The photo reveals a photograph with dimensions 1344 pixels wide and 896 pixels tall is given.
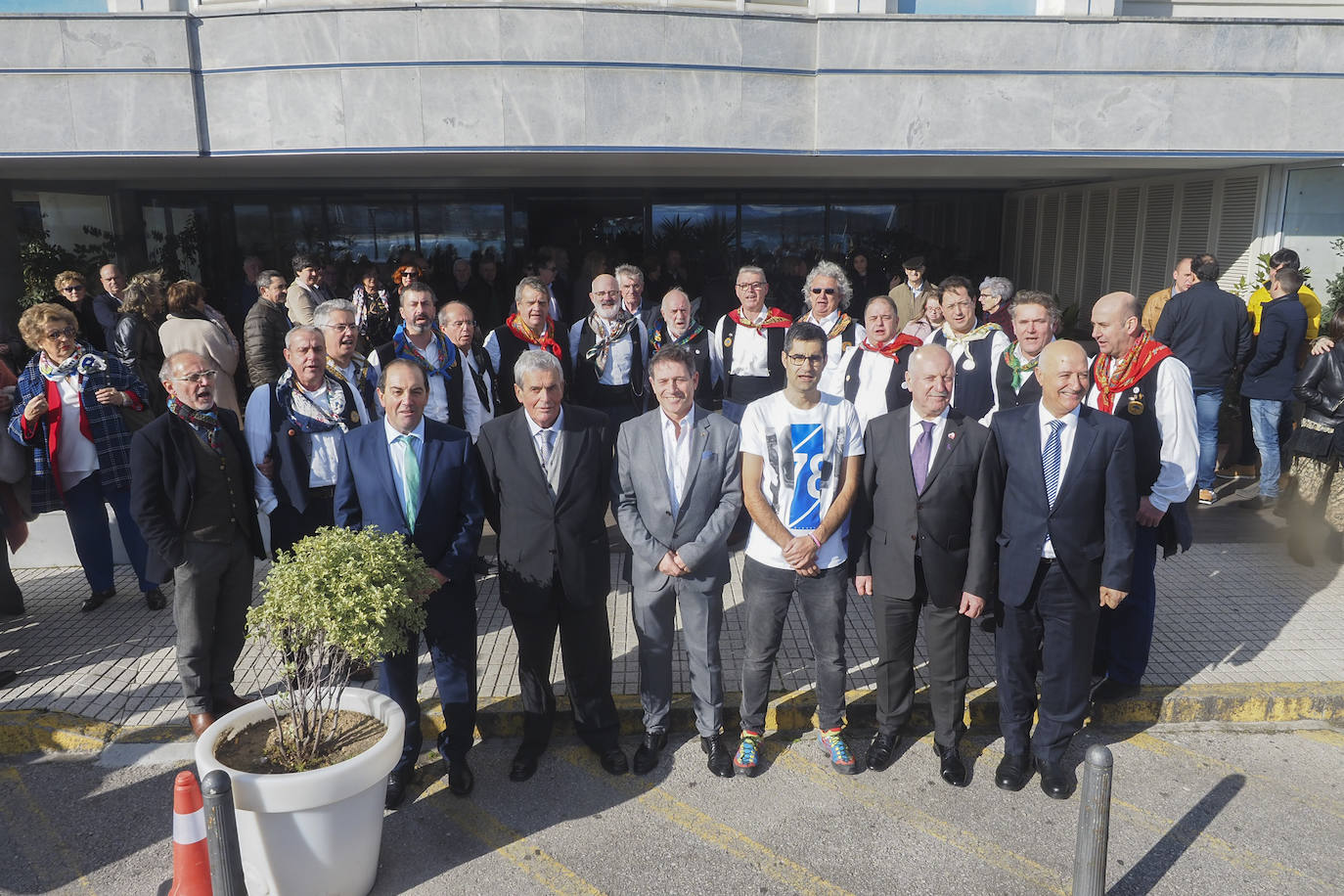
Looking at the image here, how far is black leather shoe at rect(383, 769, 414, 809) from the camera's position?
4.17m

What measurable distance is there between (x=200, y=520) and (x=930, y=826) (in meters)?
3.72

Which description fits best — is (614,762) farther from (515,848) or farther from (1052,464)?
(1052,464)

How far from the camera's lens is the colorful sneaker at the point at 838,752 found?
4418 mm

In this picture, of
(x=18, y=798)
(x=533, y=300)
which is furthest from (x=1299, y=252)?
(x=18, y=798)

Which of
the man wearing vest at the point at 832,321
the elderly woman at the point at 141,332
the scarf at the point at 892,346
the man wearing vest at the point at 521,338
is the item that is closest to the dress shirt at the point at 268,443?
the man wearing vest at the point at 521,338

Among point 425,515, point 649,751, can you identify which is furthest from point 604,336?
point 649,751

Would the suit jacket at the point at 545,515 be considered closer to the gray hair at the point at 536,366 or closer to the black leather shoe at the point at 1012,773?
the gray hair at the point at 536,366

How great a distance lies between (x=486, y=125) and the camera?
31.2ft

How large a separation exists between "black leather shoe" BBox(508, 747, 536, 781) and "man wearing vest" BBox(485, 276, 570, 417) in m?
2.56

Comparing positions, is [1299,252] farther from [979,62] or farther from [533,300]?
[533,300]

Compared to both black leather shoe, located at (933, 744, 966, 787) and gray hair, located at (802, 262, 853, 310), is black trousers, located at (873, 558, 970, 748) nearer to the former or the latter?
black leather shoe, located at (933, 744, 966, 787)

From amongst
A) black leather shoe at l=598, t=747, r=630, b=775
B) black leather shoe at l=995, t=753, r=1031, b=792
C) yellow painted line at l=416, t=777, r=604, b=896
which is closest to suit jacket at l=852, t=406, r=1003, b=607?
black leather shoe at l=995, t=753, r=1031, b=792

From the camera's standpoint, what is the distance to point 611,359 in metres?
6.75

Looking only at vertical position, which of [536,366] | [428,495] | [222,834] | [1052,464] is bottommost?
[222,834]
